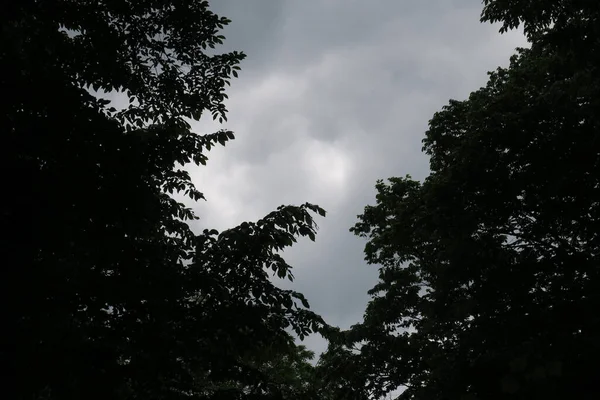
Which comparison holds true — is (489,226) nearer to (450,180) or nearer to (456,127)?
(450,180)

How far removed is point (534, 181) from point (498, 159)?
77 centimetres

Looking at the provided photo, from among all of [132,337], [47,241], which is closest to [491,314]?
[132,337]

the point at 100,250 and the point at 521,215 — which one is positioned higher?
the point at 521,215

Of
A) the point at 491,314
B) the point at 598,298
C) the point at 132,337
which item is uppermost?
the point at 491,314

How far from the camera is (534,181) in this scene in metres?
8.44

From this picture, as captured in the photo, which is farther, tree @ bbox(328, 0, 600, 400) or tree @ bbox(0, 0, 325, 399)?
tree @ bbox(328, 0, 600, 400)

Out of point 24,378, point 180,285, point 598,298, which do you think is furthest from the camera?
point 598,298

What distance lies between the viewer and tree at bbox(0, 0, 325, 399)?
438 cm

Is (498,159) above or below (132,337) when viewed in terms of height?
above

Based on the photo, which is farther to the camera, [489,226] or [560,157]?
[489,226]

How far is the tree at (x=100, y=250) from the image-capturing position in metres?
4.38

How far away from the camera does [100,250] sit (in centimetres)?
562

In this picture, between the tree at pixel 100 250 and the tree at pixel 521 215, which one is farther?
the tree at pixel 521 215

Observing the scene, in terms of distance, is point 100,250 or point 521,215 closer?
point 100,250
